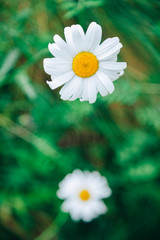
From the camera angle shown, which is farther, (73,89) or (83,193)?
(83,193)

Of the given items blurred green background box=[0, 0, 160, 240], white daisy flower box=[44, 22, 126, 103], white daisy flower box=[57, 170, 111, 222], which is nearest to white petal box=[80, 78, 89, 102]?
white daisy flower box=[44, 22, 126, 103]

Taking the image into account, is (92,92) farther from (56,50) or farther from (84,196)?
(84,196)

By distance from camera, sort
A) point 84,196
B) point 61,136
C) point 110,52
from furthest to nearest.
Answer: point 61,136
point 84,196
point 110,52

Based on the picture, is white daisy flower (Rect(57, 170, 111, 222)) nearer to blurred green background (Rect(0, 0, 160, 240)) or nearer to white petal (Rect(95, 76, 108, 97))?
blurred green background (Rect(0, 0, 160, 240))

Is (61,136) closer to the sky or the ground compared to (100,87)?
closer to the sky

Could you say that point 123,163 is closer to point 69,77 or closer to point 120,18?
point 120,18

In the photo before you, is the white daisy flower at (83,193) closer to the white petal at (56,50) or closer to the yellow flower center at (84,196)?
the yellow flower center at (84,196)

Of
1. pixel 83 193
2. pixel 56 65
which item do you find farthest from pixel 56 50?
pixel 83 193
